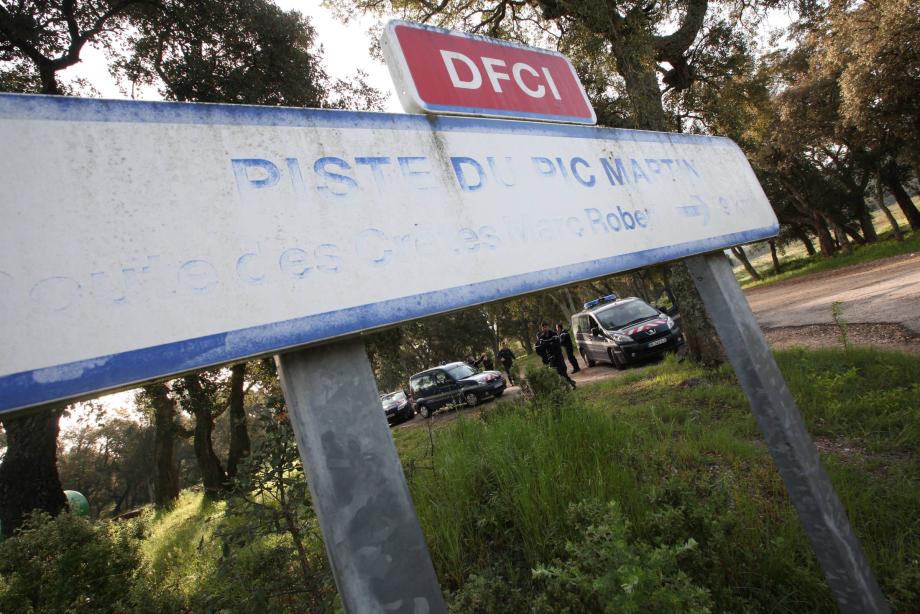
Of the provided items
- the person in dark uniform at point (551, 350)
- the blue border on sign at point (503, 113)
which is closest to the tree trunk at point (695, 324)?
the person in dark uniform at point (551, 350)

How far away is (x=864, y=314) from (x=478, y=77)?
Answer: 10.5m

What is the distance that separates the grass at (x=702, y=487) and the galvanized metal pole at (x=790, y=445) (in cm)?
49

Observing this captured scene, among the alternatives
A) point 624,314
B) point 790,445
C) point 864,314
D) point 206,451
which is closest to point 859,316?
point 864,314

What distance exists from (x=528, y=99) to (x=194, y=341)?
1424 mm

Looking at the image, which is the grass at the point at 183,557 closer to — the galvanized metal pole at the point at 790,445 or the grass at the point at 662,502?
the grass at the point at 662,502

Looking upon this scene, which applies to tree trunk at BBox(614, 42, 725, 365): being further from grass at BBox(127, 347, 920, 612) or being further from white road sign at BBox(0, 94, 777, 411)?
white road sign at BBox(0, 94, 777, 411)

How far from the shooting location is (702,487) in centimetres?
311

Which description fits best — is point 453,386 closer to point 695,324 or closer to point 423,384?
point 423,384

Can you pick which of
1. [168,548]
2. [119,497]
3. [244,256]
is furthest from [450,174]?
[119,497]

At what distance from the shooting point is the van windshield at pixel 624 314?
11438 millimetres

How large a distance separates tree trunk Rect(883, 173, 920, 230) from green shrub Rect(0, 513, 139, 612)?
107 ft

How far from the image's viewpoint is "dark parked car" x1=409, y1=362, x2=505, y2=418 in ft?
44.9

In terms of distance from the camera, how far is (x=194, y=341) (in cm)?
89

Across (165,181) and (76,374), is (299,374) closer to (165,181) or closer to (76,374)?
(76,374)
